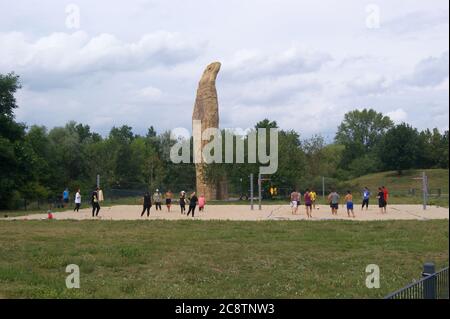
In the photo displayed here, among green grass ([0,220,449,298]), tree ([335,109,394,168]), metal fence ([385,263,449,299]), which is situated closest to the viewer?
metal fence ([385,263,449,299])

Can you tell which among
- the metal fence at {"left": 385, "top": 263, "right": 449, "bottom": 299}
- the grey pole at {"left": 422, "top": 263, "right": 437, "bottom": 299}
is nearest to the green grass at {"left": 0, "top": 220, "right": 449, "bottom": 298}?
the metal fence at {"left": 385, "top": 263, "right": 449, "bottom": 299}

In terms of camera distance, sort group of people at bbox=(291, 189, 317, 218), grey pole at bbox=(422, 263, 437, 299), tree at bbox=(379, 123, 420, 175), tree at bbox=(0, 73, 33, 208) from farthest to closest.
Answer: tree at bbox=(379, 123, 420, 175)
tree at bbox=(0, 73, 33, 208)
group of people at bbox=(291, 189, 317, 218)
grey pole at bbox=(422, 263, 437, 299)

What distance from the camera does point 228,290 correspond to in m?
10.8

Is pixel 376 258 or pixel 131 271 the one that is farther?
pixel 376 258

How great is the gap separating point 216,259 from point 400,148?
127 ft

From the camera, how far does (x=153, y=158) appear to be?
276 ft

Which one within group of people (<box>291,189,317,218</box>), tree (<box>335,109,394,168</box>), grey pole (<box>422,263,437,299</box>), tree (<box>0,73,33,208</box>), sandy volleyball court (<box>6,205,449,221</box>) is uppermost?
tree (<box>335,109,394,168</box>)

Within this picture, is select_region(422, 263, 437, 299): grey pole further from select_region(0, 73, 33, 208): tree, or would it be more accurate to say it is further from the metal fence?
select_region(0, 73, 33, 208): tree

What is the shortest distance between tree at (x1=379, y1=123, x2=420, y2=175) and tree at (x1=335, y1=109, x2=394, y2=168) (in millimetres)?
43927

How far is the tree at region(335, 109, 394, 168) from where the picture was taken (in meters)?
102
